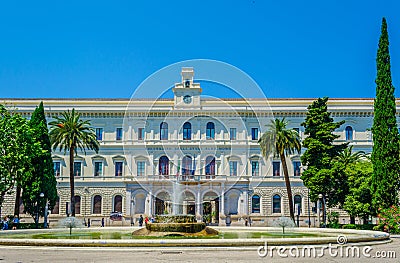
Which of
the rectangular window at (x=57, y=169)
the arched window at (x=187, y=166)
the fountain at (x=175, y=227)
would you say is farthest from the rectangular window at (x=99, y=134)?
the fountain at (x=175, y=227)

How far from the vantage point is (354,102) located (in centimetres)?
6053

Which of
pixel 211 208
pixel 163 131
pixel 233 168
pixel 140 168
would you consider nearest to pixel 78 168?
pixel 140 168

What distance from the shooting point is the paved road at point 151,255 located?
1498 centimetres

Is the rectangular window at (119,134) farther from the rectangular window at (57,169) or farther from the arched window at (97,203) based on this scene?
the rectangular window at (57,169)

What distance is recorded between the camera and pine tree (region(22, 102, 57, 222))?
42.8 meters

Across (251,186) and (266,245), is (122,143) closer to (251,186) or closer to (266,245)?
(251,186)

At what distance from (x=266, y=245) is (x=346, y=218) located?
134ft

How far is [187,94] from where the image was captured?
61281mm

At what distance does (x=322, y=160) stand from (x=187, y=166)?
19.8 metres

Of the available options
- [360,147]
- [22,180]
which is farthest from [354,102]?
[22,180]

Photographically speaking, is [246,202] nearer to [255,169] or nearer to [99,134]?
[255,169]

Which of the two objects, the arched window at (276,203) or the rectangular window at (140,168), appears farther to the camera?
the rectangular window at (140,168)

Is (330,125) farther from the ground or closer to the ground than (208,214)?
farther from the ground

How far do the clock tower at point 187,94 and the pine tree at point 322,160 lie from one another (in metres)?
17.3
